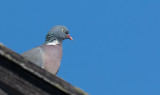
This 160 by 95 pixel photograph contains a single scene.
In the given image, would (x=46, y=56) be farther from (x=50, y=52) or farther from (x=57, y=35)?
(x=57, y=35)

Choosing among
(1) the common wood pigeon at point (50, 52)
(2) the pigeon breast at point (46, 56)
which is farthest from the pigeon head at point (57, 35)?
(2) the pigeon breast at point (46, 56)

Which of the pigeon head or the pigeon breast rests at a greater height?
the pigeon head

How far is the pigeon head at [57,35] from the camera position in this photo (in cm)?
1055

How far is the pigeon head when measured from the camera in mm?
10555

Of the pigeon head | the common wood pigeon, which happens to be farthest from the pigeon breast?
the pigeon head

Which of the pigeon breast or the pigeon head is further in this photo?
the pigeon head

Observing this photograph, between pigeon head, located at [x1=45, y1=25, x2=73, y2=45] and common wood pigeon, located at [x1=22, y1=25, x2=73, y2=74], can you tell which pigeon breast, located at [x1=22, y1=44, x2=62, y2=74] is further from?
pigeon head, located at [x1=45, y1=25, x2=73, y2=45]

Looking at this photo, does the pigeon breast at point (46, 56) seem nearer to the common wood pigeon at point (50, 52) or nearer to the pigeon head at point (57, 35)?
the common wood pigeon at point (50, 52)

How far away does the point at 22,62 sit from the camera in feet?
18.5

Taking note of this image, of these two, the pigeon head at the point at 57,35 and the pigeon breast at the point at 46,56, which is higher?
the pigeon head at the point at 57,35

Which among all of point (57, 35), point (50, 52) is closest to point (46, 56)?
point (50, 52)

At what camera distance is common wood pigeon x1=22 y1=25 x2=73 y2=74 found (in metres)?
9.55

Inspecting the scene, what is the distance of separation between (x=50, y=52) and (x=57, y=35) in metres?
0.97

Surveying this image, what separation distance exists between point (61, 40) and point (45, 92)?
17.4ft
